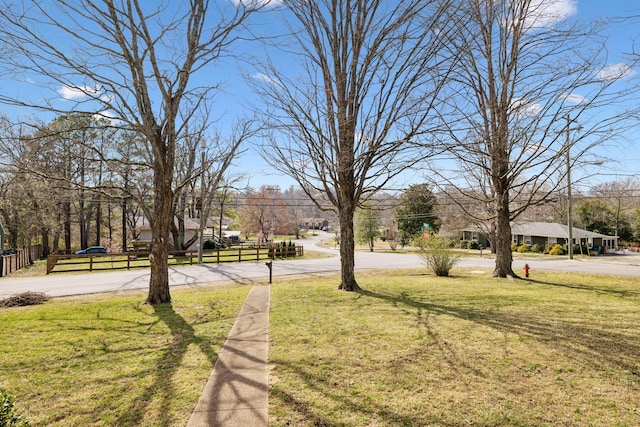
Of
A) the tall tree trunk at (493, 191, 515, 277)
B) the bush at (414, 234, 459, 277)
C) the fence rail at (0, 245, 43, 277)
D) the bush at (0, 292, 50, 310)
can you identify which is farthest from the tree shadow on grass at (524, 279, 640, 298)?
the fence rail at (0, 245, 43, 277)

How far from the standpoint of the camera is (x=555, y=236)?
3531 cm

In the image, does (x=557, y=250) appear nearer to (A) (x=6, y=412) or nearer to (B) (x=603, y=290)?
(B) (x=603, y=290)

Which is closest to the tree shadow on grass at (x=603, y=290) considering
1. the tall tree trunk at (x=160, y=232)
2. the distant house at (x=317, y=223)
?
the tall tree trunk at (x=160, y=232)

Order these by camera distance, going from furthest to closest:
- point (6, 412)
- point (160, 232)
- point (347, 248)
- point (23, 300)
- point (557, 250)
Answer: point (557, 250)
point (347, 248)
point (23, 300)
point (160, 232)
point (6, 412)

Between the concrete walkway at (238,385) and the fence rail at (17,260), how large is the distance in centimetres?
1755

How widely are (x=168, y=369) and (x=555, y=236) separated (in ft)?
133

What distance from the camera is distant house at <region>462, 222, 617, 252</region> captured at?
34938mm

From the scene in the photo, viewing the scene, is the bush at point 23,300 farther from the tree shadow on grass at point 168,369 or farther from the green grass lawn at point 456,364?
the green grass lawn at point 456,364

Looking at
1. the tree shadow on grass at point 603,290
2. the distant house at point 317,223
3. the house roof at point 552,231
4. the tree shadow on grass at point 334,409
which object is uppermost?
the distant house at point 317,223

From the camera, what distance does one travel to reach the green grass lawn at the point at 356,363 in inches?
122

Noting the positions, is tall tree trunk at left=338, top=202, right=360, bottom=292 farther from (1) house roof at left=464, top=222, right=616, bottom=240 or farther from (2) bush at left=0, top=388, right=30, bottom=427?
(1) house roof at left=464, top=222, right=616, bottom=240

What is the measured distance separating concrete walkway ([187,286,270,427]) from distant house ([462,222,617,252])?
32374mm

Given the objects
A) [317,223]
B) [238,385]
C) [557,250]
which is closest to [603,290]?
[238,385]

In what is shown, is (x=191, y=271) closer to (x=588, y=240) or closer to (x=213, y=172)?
(x=213, y=172)
